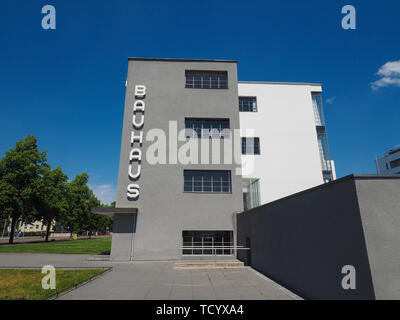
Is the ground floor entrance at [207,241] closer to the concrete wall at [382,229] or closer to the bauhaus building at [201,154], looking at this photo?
the bauhaus building at [201,154]

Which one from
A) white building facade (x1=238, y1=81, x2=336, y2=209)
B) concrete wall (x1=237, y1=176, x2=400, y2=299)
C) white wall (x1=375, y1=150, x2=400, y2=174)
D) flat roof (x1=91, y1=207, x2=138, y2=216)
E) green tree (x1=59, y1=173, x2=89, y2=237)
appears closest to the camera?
concrete wall (x1=237, y1=176, x2=400, y2=299)

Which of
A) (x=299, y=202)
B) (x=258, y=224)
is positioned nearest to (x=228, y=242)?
(x=258, y=224)

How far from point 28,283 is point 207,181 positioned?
11592 millimetres

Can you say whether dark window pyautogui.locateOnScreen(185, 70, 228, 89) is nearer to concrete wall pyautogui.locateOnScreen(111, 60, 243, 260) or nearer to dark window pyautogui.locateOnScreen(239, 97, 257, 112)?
concrete wall pyautogui.locateOnScreen(111, 60, 243, 260)

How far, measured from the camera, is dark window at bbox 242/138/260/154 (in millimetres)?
19328

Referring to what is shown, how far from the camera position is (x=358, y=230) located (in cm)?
478

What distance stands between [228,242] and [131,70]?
15.9 meters

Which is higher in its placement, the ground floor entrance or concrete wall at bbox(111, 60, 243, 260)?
concrete wall at bbox(111, 60, 243, 260)

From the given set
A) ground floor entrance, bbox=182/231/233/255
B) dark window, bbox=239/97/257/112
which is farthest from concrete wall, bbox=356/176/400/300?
dark window, bbox=239/97/257/112

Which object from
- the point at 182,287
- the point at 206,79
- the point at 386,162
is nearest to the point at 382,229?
the point at 182,287
